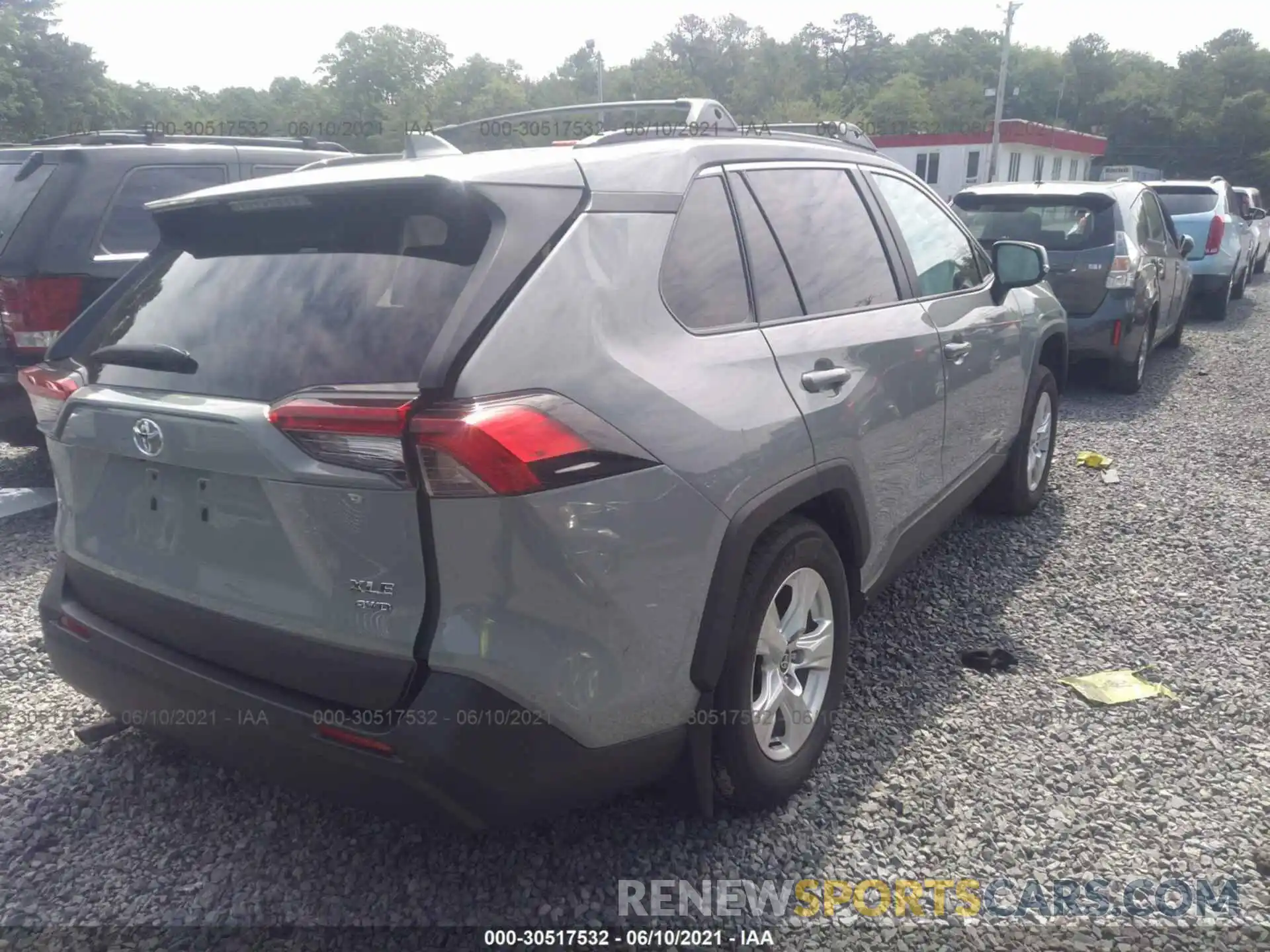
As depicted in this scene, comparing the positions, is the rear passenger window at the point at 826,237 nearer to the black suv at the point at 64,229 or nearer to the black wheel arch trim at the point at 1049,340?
the black wheel arch trim at the point at 1049,340

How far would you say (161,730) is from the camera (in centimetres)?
233


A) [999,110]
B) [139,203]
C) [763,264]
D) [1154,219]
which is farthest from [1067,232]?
[999,110]

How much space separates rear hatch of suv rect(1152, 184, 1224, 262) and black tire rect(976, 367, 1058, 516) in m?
8.53

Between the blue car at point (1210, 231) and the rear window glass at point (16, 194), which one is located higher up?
the rear window glass at point (16, 194)

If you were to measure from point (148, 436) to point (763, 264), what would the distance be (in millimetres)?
1628

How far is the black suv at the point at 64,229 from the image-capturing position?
480 cm

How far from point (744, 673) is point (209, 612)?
1260 millimetres

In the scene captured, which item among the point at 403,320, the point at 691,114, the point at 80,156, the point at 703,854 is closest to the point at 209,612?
the point at 403,320

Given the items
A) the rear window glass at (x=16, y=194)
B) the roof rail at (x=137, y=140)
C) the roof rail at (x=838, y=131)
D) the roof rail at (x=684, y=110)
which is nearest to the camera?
the roof rail at (x=684, y=110)

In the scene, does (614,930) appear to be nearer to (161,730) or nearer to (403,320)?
(161,730)

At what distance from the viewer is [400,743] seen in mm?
1898

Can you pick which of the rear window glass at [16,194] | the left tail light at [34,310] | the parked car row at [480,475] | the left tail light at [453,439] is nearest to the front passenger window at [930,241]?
the parked car row at [480,475]

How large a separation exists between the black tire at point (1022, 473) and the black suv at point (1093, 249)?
2715 millimetres

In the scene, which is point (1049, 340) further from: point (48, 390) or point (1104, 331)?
point (48, 390)
